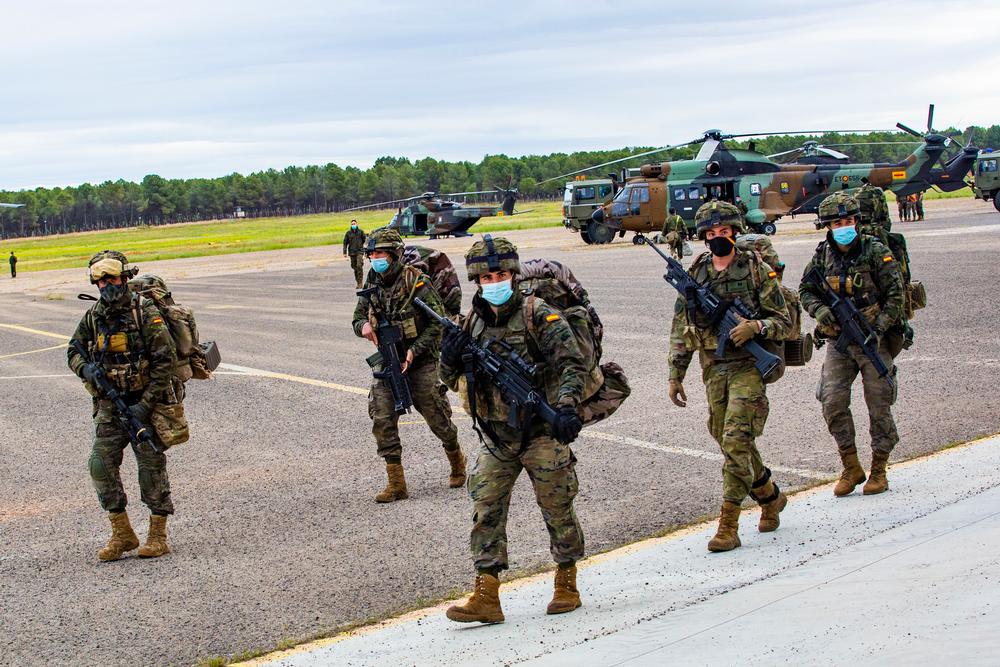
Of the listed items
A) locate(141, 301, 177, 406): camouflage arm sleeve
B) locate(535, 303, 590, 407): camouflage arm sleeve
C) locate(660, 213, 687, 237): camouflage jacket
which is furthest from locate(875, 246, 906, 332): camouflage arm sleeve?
locate(660, 213, 687, 237): camouflage jacket

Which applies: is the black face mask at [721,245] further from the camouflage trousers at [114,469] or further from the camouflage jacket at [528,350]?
the camouflage trousers at [114,469]

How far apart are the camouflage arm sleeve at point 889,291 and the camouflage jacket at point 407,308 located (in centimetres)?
329

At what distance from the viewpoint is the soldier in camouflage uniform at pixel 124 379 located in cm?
778

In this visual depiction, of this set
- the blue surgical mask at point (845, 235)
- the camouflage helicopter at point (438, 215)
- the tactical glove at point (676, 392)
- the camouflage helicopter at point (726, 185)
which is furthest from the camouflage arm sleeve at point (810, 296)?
the camouflage helicopter at point (438, 215)

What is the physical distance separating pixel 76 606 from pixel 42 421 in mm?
7583

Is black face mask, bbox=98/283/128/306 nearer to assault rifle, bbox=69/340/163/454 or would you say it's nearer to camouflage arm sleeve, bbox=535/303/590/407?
assault rifle, bbox=69/340/163/454

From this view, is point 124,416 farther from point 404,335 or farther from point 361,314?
point 404,335

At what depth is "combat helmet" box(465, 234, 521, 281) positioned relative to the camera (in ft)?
19.3

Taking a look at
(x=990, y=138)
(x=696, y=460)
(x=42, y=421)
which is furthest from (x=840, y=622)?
(x=990, y=138)

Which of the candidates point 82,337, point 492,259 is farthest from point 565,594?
point 82,337

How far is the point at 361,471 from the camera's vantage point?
10.1 meters

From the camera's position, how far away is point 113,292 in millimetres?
7703

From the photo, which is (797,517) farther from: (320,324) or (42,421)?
(320,324)

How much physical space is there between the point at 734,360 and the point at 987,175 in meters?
44.0
